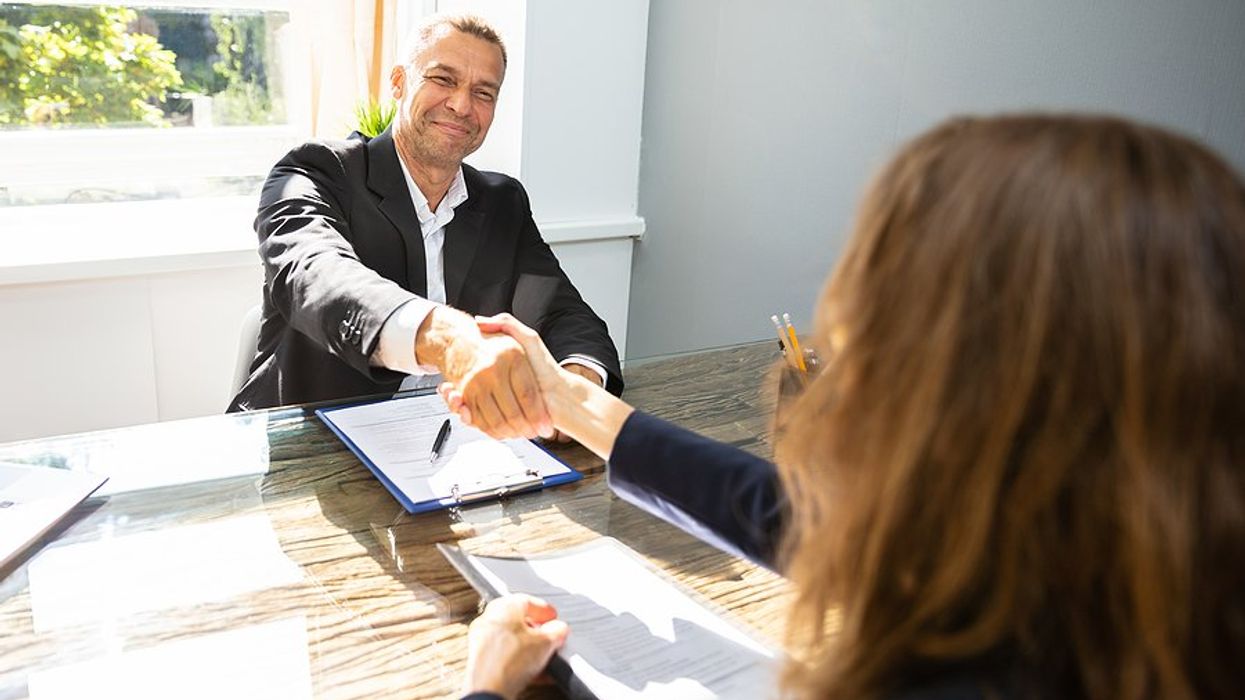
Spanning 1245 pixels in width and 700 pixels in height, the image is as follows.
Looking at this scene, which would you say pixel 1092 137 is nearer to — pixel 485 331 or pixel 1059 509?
pixel 1059 509

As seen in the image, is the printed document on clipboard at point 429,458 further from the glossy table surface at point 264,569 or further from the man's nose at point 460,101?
the man's nose at point 460,101

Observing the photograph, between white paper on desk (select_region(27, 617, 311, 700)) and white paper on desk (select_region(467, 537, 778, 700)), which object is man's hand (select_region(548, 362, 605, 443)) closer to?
white paper on desk (select_region(467, 537, 778, 700))

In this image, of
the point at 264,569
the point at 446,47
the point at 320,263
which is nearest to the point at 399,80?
the point at 446,47

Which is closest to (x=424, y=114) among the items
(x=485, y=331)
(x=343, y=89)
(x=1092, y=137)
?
(x=485, y=331)

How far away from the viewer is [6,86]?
3.05m

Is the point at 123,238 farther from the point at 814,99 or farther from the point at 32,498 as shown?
the point at 814,99

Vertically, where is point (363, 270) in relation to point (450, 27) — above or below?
below

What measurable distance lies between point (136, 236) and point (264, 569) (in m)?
2.25

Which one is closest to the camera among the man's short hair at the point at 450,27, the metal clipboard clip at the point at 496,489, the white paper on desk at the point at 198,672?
the white paper on desk at the point at 198,672

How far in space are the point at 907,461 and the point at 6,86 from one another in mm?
3244

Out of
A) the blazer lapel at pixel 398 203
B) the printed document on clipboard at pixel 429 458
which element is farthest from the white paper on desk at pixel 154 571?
the blazer lapel at pixel 398 203

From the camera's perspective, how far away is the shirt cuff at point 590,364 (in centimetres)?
194

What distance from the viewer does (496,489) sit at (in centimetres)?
145

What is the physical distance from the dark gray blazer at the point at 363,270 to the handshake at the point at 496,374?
0.11 metres
